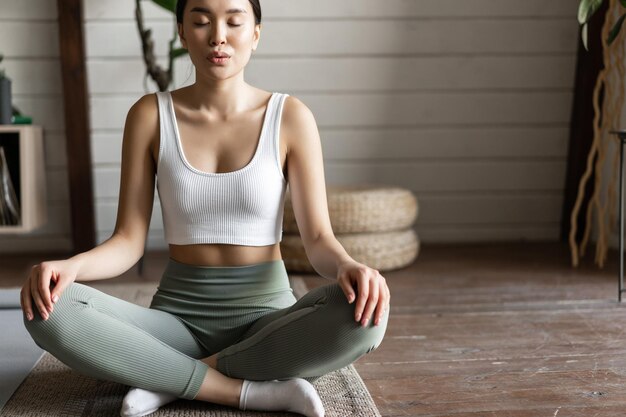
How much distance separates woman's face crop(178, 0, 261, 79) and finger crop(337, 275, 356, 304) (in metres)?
0.46

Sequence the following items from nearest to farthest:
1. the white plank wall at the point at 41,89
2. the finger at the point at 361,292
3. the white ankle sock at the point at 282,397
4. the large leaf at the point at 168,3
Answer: the finger at the point at 361,292 < the white ankle sock at the point at 282,397 < the large leaf at the point at 168,3 < the white plank wall at the point at 41,89

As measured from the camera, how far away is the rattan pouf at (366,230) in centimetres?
244

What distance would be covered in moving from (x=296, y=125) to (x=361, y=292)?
1.36 ft

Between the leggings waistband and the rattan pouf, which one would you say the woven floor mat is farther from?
the rattan pouf

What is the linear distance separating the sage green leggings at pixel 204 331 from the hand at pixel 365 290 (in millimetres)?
32

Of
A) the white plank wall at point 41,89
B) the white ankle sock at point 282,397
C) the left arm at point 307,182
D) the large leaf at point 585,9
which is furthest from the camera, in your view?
the white plank wall at point 41,89

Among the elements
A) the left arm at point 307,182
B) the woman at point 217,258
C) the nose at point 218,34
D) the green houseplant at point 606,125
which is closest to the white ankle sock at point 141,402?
the woman at point 217,258

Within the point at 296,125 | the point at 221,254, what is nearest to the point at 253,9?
the point at 296,125

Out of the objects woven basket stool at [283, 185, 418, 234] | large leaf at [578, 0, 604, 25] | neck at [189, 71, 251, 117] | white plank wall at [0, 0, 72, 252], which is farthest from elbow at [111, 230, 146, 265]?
white plank wall at [0, 0, 72, 252]

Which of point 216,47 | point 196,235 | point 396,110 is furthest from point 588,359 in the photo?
point 396,110

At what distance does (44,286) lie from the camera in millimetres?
1145

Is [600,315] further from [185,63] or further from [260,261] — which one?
[185,63]

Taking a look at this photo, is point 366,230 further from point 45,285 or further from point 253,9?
point 45,285

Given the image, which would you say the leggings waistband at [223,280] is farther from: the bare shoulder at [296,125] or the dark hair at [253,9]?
the dark hair at [253,9]
